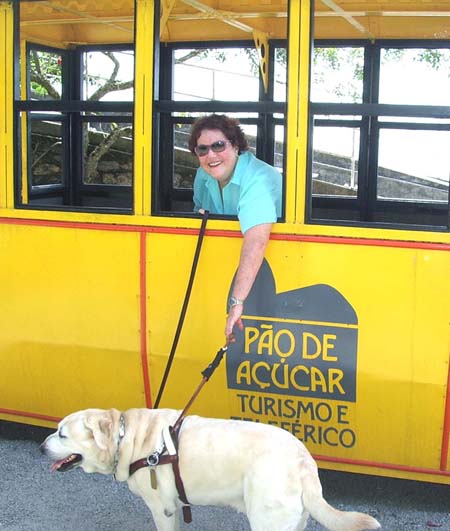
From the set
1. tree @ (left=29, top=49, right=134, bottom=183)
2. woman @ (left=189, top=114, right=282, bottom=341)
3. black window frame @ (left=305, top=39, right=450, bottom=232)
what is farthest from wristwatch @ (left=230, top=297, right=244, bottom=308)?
tree @ (left=29, top=49, right=134, bottom=183)

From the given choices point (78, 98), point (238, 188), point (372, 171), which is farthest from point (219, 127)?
point (78, 98)

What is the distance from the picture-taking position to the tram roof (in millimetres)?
4758

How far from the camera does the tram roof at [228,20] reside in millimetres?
4758

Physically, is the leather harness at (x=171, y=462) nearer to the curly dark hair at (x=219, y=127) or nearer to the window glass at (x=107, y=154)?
the curly dark hair at (x=219, y=127)

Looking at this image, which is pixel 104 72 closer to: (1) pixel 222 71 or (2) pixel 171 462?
(1) pixel 222 71

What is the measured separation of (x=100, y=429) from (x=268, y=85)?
10.5 ft

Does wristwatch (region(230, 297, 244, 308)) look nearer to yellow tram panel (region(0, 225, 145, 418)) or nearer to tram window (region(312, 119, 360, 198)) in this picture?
yellow tram panel (region(0, 225, 145, 418))

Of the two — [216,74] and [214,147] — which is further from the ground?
[216,74]

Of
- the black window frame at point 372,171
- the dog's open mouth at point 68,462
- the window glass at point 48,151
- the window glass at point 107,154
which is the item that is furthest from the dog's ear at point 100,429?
the window glass at point 107,154

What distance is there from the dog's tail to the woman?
2.76 feet

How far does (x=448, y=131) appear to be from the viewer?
500cm

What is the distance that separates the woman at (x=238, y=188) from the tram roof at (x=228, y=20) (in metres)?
1.14

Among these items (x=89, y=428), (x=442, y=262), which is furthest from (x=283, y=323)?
(x=89, y=428)

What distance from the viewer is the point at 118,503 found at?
153 inches
